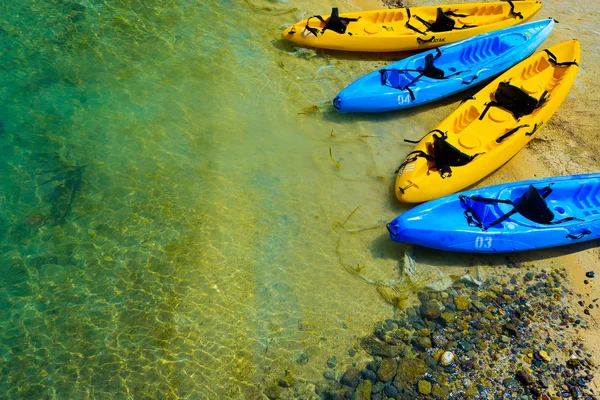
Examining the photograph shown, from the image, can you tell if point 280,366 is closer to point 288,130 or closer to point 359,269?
point 359,269

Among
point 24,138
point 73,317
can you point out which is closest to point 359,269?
point 73,317

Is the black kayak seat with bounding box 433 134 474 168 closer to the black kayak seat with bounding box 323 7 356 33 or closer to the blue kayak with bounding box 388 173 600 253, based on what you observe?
the blue kayak with bounding box 388 173 600 253

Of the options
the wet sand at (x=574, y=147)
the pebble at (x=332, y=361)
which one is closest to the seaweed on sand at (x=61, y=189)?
the pebble at (x=332, y=361)

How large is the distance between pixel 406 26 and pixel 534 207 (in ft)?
17.1

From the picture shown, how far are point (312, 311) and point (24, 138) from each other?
19.8ft

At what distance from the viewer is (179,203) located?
24.9 ft

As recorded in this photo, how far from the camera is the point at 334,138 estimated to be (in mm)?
8680

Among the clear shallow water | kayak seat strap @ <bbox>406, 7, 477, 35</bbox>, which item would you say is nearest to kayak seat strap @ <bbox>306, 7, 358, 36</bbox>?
the clear shallow water

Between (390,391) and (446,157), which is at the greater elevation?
(446,157)

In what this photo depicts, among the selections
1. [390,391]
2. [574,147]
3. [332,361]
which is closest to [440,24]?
[574,147]

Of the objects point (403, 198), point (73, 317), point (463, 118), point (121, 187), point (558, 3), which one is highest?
point (558, 3)

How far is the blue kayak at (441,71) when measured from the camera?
8.78m

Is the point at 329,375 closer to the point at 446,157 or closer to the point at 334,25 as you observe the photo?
the point at 446,157

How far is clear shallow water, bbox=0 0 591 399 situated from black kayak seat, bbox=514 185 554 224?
1949mm
